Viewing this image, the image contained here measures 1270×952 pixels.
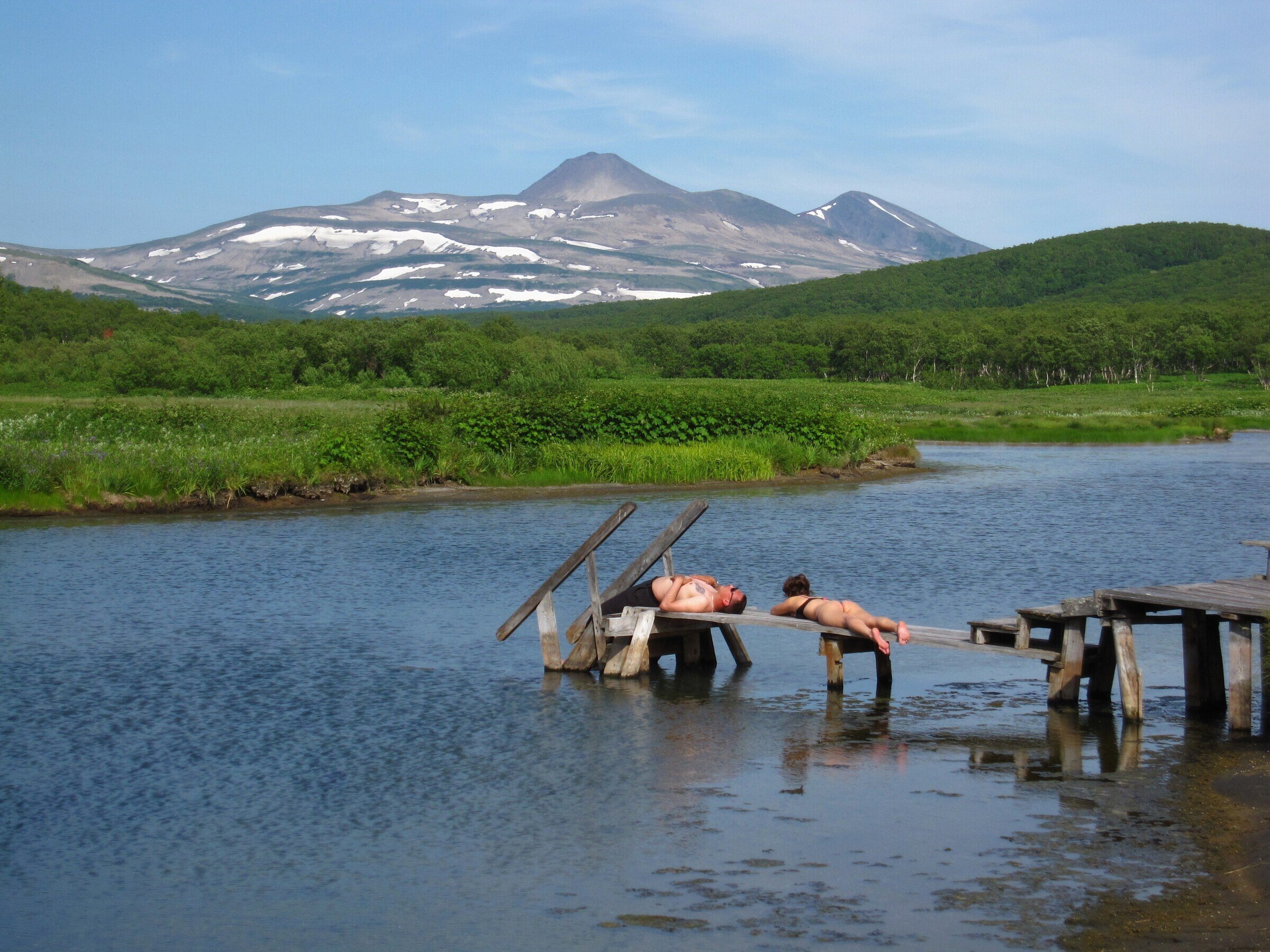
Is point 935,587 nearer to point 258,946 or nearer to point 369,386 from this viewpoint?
point 258,946

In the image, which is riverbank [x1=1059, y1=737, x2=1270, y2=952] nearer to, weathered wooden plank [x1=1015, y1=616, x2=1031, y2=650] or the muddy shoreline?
weathered wooden plank [x1=1015, y1=616, x2=1031, y2=650]

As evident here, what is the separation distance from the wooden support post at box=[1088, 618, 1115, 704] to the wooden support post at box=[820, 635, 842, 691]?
2.37 m

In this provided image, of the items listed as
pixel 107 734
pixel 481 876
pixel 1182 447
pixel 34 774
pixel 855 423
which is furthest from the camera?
pixel 1182 447

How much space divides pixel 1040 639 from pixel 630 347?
136 metres

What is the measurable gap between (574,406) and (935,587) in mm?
19574

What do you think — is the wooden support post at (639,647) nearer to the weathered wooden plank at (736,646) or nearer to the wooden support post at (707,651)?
the wooden support post at (707,651)

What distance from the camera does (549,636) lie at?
13961 mm

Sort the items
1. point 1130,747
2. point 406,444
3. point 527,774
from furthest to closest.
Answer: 1. point 406,444
2. point 1130,747
3. point 527,774

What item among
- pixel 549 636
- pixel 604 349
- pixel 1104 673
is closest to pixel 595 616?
pixel 549 636

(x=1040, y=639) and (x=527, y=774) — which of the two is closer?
(x=527, y=774)

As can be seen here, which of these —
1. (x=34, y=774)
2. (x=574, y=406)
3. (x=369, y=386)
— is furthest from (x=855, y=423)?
(x=34, y=774)

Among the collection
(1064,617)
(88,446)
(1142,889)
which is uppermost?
(88,446)

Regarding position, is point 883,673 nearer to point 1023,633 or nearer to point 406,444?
point 1023,633

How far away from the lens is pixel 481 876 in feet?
26.7
